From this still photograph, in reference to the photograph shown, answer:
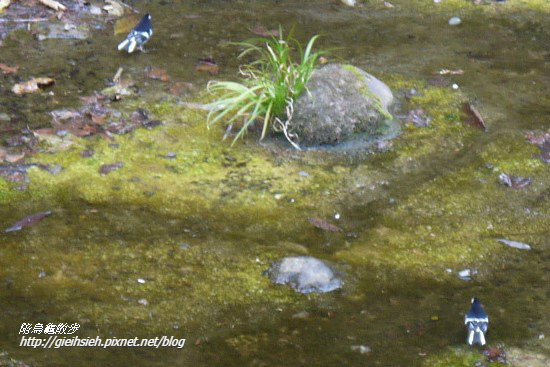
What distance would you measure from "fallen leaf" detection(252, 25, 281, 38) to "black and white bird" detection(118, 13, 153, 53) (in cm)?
103

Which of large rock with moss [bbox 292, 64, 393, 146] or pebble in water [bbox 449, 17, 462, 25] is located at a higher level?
large rock with moss [bbox 292, 64, 393, 146]

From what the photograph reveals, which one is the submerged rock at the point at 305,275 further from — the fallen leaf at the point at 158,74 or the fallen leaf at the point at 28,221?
the fallen leaf at the point at 158,74

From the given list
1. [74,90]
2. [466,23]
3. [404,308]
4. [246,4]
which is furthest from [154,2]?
[404,308]

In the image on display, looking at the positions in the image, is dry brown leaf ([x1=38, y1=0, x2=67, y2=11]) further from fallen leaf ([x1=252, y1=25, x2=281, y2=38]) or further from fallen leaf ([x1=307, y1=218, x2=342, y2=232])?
fallen leaf ([x1=307, y1=218, x2=342, y2=232])

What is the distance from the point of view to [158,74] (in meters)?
7.19

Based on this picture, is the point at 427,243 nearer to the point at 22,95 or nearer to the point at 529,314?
the point at 529,314

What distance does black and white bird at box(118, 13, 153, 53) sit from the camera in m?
7.41

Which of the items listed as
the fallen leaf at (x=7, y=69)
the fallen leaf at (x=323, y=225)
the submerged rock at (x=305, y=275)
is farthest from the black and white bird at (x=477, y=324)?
the fallen leaf at (x=7, y=69)

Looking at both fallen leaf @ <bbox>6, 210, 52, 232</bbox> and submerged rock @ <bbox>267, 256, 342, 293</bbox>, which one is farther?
fallen leaf @ <bbox>6, 210, 52, 232</bbox>

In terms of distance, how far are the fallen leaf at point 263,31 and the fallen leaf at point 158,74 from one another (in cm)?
118

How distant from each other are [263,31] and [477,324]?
453 cm

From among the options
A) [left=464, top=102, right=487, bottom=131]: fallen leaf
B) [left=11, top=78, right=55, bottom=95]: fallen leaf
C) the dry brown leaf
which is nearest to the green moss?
[left=464, top=102, right=487, bottom=131]: fallen leaf

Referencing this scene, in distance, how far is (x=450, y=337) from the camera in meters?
4.34

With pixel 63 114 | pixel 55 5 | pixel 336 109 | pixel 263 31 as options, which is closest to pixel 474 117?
pixel 336 109
